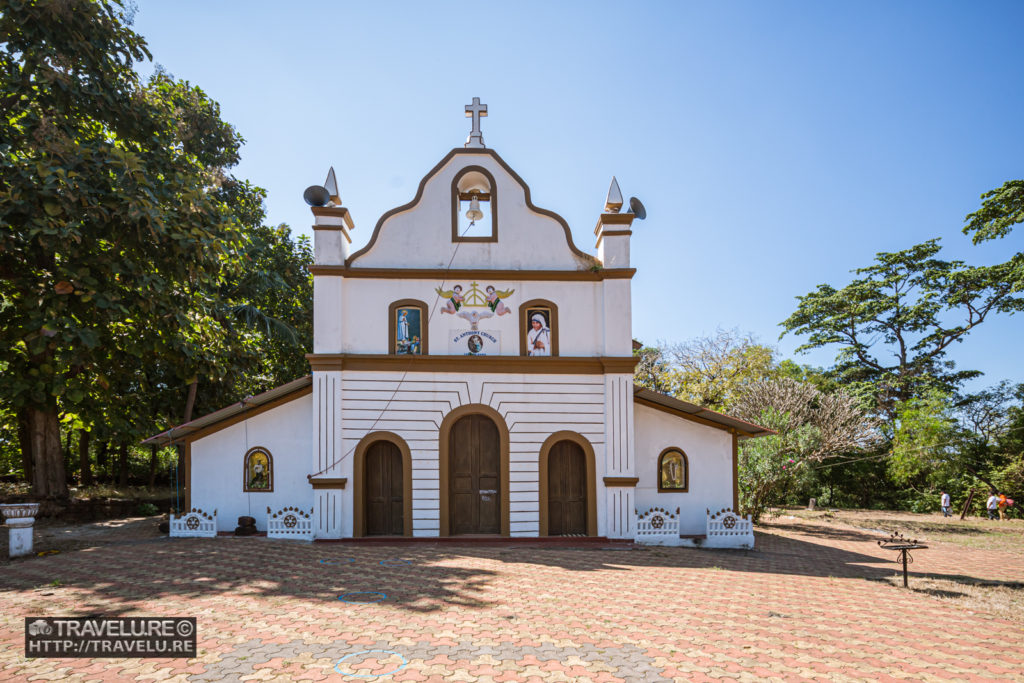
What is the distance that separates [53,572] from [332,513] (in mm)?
5137

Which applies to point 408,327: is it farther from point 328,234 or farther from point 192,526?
point 192,526

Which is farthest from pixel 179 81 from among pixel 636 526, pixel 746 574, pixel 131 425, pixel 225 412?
pixel 746 574

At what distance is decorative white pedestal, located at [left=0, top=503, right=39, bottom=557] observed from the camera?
11117 mm

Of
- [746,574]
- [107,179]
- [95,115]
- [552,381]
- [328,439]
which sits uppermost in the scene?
[95,115]

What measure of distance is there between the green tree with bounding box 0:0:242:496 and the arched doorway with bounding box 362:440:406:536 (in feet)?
18.4

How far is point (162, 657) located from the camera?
5.99m

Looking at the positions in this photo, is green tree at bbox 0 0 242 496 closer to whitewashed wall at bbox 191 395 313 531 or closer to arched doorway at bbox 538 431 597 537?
whitewashed wall at bbox 191 395 313 531

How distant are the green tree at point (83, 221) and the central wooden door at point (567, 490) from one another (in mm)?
9075

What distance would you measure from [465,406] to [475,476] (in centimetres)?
165

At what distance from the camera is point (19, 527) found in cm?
1117

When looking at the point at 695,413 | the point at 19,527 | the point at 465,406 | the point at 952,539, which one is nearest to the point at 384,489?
the point at 465,406

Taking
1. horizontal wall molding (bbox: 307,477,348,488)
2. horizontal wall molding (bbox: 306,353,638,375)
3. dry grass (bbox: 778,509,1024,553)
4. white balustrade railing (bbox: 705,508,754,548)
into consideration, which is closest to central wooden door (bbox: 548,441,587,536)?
horizontal wall molding (bbox: 306,353,638,375)

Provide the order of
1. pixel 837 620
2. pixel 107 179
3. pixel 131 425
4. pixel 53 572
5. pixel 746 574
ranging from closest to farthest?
pixel 837 620
pixel 53 572
pixel 746 574
pixel 107 179
pixel 131 425

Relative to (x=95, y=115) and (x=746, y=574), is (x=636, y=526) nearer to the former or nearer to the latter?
(x=746, y=574)
